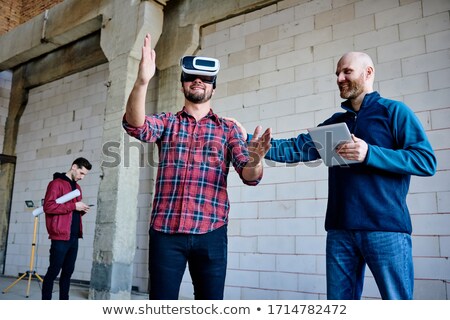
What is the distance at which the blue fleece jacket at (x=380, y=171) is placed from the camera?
1.51 metres

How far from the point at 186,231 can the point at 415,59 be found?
3227mm

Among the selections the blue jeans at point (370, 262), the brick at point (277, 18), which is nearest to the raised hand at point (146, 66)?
the blue jeans at point (370, 262)

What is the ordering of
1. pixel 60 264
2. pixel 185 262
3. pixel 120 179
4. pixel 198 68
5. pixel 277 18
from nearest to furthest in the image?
pixel 185 262 < pixel 198 68 < pixel 60 264 < pixel 120 179 < pixel 277 18

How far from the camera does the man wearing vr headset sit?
4.84 feet

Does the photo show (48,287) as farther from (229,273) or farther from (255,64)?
(255,64)

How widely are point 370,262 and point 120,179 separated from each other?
11.9ft

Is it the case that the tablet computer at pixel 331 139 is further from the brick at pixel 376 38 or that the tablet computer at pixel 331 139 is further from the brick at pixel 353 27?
the brick at pixel 353 27

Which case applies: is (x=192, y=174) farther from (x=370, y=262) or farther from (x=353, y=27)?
(x=353, y=27)

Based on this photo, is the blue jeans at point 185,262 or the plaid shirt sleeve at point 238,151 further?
the plaid shirt sleeve at point 238,151

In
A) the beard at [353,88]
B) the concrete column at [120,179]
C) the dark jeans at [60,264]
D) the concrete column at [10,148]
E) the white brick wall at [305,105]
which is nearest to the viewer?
the beard at [353,88]

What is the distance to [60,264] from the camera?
354 centimetres

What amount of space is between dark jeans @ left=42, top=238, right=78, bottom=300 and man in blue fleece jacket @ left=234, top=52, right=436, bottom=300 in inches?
104

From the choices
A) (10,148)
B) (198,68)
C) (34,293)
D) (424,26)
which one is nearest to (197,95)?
(198,68)

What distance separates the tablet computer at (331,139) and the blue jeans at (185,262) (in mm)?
526
